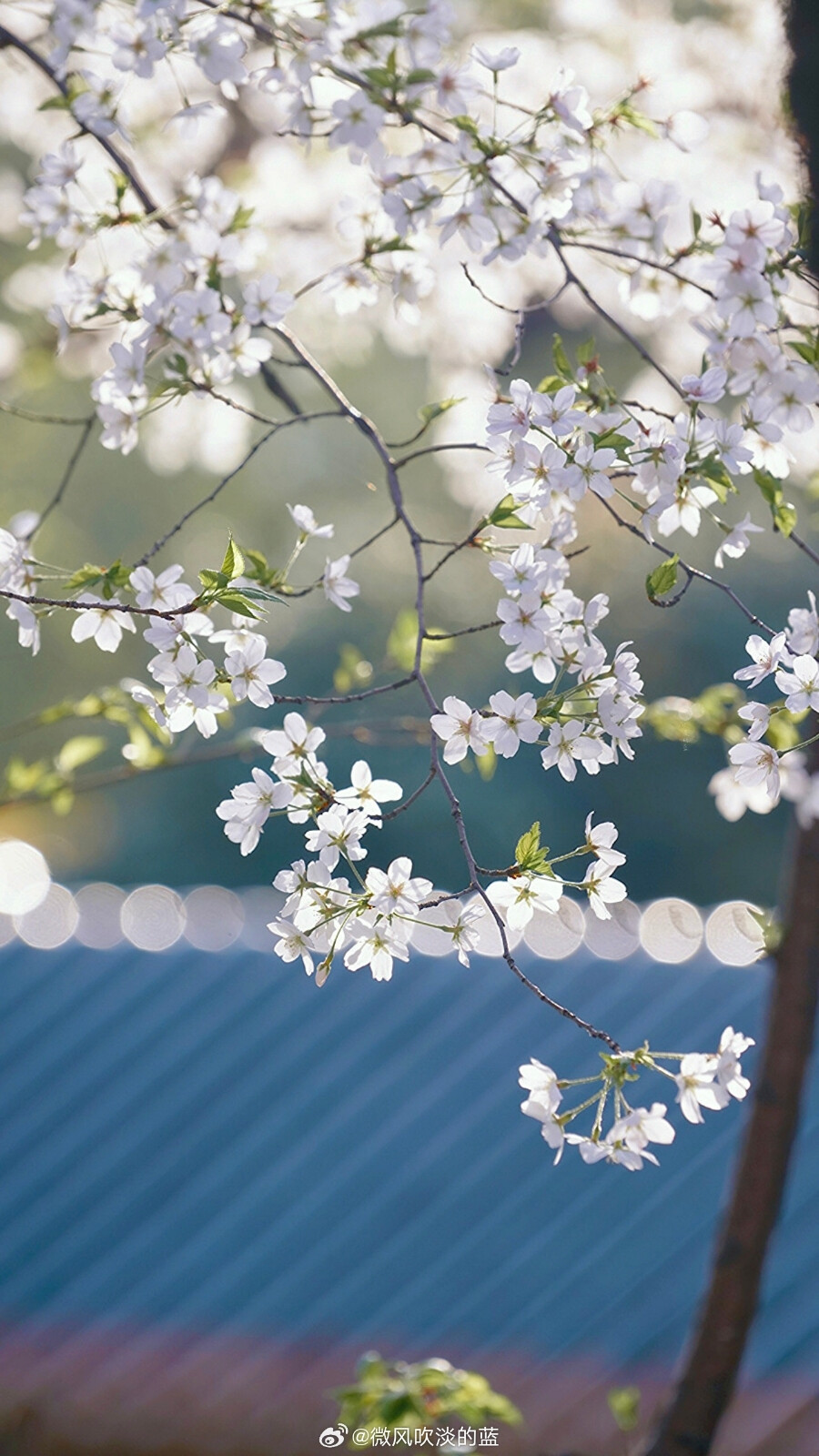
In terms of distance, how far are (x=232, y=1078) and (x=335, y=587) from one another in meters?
2.34

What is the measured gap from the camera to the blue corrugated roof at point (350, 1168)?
109 inches

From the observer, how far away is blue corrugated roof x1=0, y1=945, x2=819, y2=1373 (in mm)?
2768

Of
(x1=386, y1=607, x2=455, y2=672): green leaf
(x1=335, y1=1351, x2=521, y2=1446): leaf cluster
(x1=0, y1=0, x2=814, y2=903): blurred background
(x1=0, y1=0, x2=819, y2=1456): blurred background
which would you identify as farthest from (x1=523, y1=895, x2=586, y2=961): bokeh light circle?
(x1=0, y1=0, x2=814, y2=903): blurred background

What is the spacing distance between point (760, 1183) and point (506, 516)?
1.11m

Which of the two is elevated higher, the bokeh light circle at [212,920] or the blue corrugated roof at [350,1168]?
the bokeh light circle at [212,920]

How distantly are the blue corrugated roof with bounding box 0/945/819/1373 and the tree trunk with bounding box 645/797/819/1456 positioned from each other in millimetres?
1008

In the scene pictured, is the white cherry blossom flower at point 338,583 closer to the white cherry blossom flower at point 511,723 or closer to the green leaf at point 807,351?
the white cherry blossom flower at point 511,723

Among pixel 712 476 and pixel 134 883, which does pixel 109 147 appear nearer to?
pixel 712 476

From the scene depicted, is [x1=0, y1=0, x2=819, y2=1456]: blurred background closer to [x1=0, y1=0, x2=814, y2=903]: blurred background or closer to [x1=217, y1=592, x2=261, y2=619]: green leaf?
[x1=217, y1=592, x2=261, y2=619]: green leaf

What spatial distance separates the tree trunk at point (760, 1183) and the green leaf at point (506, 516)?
2.84 ft

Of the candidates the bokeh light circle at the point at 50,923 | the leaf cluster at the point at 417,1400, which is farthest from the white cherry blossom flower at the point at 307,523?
the bokeh light circle at the point at 50,923

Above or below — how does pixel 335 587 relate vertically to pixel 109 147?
below

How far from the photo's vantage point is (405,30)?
45.9 inches

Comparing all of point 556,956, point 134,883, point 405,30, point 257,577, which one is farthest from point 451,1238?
point 134,883
